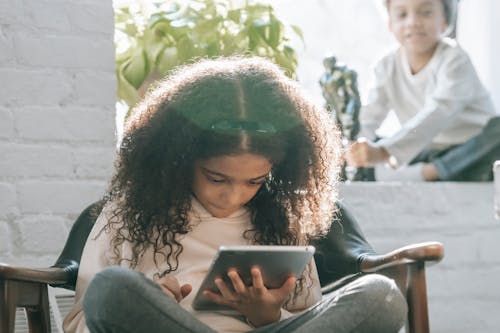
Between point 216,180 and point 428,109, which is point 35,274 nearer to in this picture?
point 216,180

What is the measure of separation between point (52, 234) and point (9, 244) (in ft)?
0.29

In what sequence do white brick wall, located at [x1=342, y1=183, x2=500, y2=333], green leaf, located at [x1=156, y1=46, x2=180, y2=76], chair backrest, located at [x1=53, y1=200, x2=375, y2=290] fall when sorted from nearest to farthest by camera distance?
chair backrest, located at [x1=53, y1=200, x2=375, y2=290]
green leaf, located at [x1=156, y1=46, x2=180, y2=76]
white brick wall, located at [x1=342, y1=183, x2=500, y2=333]

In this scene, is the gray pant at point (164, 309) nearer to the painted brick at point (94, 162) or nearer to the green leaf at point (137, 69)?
the painted brick at point (94, 162)

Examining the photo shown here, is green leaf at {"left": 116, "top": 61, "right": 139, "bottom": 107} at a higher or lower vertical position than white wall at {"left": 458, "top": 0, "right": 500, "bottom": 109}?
lower

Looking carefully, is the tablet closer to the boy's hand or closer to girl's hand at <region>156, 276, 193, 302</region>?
girl's hand at <region>156, 276, 193, 302</region>

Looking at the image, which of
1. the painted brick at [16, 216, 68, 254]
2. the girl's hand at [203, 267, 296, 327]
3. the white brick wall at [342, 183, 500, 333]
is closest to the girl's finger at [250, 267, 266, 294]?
the girl's hand at [203, 267, 296, 327]

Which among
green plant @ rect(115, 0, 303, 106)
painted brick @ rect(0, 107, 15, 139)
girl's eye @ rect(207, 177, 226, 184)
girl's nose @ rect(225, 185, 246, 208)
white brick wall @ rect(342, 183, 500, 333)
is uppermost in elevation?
green plant @ rect(115, 0, 303, 106)

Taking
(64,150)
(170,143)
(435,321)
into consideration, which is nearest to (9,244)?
(64,150)

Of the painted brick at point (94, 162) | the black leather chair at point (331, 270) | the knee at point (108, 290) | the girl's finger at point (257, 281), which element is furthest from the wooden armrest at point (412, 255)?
the painted brick at point (94, 162)

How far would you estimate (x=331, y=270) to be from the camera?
170 centimetres

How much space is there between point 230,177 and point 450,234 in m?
1.06

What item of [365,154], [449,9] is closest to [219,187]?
[365,154]

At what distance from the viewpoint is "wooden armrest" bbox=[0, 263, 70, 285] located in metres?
1.42

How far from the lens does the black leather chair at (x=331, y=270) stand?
1.44 meters
